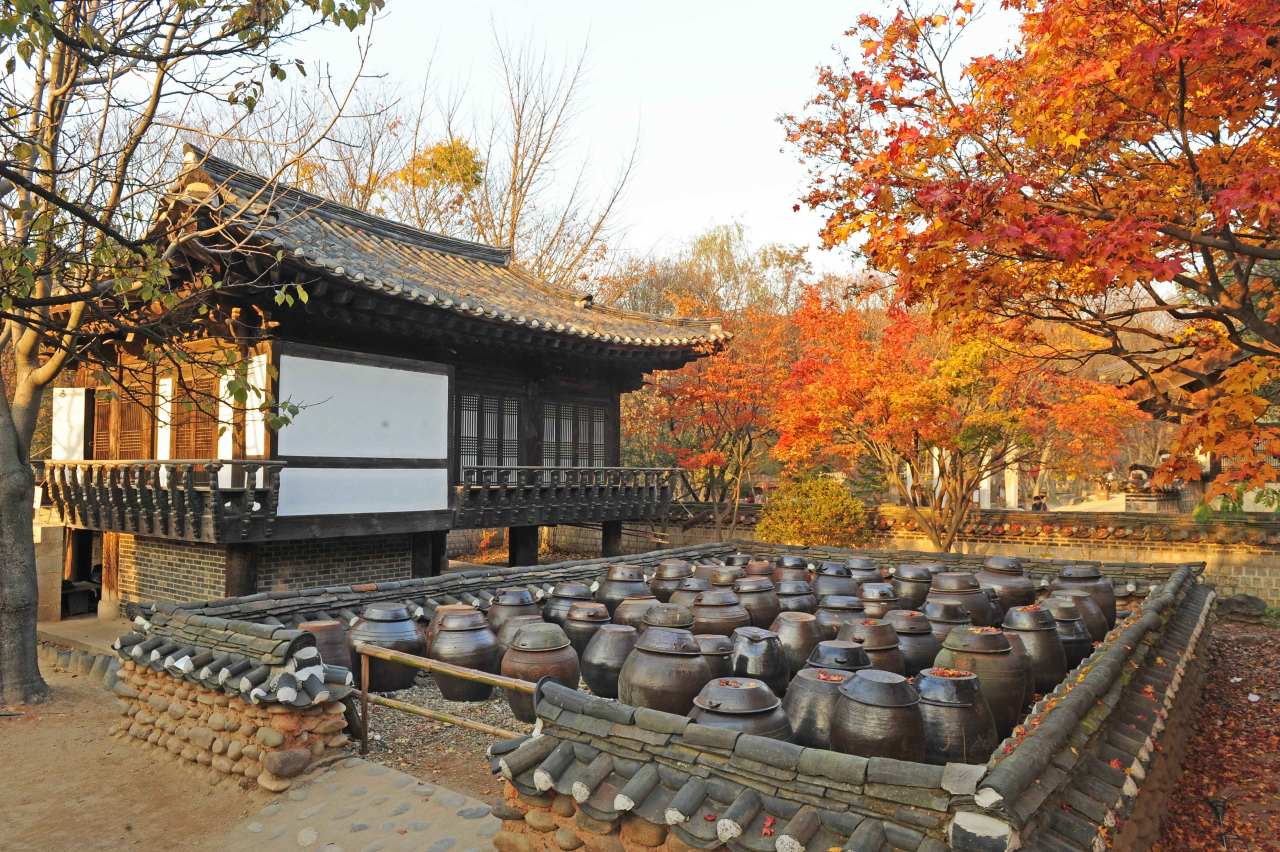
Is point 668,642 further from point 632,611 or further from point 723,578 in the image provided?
point 723,578

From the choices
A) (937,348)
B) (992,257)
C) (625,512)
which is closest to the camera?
(992,257)

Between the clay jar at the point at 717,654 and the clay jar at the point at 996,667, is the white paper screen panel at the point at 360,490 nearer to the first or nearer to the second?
the clay jar at the point at 717,654

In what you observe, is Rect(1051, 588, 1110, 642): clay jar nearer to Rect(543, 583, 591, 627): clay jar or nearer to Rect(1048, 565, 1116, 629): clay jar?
Rect(1048, 565, 1116, 629): clay jar

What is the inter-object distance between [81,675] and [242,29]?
781cm

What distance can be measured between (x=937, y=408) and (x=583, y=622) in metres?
7.59

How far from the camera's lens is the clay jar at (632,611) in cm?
796

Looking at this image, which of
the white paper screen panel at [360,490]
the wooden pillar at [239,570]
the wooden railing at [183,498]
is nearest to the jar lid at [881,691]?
the wooden railing at [183,498]

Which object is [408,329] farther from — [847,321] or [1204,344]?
[1204,344]

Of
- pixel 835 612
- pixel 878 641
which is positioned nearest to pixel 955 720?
pixel 878 641

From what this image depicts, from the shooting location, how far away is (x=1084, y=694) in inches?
169

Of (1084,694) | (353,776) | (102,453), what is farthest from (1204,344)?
(102,453)

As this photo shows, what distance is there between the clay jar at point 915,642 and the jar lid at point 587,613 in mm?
2608

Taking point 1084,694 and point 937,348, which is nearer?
point 1084,694

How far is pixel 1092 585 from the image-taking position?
8.82 metres
